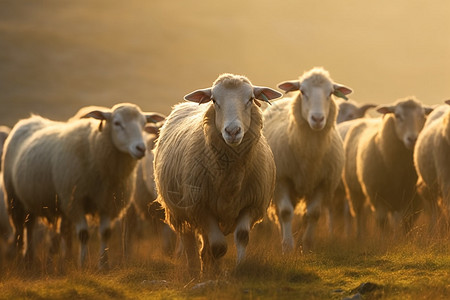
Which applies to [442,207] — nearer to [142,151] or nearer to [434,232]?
[434,232]

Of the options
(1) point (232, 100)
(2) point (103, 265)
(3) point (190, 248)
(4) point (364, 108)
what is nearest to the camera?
(1) point (232, 100)

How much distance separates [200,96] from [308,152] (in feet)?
8.91

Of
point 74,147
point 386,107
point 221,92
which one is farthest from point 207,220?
point 386,107

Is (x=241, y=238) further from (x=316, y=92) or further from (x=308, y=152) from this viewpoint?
(x=316, y=92)

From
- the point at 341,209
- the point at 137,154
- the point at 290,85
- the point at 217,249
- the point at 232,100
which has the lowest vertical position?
the point at 341,209

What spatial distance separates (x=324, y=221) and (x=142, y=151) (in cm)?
544

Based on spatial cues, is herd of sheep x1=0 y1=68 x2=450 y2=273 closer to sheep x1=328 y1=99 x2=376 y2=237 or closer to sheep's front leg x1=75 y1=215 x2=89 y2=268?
sheep's front leg x1=75 y1=215 x2=89 y2=268

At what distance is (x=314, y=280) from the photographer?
21.8 feet

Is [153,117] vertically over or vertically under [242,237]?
over

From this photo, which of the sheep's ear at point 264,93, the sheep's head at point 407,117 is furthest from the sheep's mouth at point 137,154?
the sheep's head at point 407,117

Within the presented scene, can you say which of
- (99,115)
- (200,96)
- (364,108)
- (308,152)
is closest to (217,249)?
(200,96)

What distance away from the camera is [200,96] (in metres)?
7.16

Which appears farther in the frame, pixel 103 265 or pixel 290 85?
pixel 290 85

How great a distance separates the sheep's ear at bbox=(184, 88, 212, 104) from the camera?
23.2 ft
